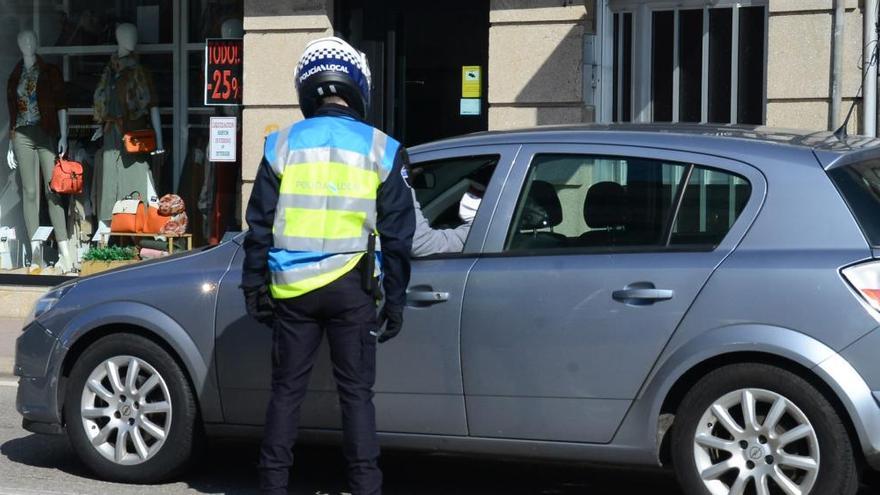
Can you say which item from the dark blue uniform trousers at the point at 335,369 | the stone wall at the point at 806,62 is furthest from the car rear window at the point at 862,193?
the stone wall at the point at 806,62

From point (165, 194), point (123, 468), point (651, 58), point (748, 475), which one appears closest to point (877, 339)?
point (748, 475)

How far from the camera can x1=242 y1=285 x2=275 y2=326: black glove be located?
17.6ft

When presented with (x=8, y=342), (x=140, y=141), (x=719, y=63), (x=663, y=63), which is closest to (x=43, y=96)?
(x=140, y=141)

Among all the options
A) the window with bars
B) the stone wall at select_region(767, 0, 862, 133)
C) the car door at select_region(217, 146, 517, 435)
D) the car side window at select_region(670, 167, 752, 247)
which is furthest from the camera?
the window with bars

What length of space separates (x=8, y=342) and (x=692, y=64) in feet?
20.3

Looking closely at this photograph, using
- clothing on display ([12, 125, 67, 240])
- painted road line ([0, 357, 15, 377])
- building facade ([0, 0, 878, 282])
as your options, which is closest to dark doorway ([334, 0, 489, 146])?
building facade ([0, 0, 878, 282])

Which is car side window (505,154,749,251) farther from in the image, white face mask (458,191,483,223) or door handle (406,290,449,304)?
door handle (406,290,449,304)

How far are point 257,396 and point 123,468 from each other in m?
0.81

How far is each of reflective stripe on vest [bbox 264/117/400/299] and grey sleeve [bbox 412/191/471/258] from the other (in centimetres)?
52

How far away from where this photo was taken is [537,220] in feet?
19.0

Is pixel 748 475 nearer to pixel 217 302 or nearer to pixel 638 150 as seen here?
pixel 638 150

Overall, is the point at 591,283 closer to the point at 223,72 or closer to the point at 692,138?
the point at 692,138

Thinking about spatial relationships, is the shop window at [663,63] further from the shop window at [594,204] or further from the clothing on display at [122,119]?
the shop window at [594,204]

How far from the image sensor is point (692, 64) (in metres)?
11.2
